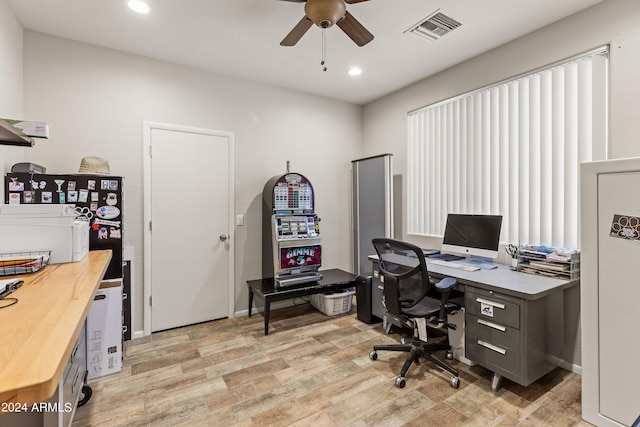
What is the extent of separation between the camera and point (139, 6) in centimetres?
236

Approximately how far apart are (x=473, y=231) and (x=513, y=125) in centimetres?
105

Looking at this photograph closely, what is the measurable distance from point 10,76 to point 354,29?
268 cm

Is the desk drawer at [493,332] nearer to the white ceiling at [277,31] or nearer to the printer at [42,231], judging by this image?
the white ceiling at [277,31]

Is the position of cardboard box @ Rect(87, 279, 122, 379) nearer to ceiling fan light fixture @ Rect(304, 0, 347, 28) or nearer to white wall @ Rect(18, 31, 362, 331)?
white wall @ Rect(18, 31, 362, 331)

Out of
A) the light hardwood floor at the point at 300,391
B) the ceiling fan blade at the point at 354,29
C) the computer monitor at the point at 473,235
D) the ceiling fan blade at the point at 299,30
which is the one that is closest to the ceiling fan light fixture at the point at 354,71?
the ceiling fan blade at the point at 354,29

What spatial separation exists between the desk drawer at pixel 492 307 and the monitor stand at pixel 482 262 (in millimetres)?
486

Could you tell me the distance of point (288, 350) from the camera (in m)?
2.82

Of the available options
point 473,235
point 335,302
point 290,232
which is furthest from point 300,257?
point 473,235

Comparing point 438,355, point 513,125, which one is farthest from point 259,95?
point 438,355

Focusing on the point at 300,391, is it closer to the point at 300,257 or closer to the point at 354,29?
the point at 300,257

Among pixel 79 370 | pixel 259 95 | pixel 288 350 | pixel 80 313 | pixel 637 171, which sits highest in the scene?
pixel 259 95

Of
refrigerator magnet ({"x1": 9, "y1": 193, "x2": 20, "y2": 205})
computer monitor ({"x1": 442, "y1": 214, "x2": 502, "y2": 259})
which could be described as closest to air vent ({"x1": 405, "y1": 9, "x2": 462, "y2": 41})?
computer monitor ({"x1": 442, "y1": 214, "x2": 502, "y2": 259})

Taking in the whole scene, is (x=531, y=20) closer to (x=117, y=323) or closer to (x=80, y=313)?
(x=80, y=313)

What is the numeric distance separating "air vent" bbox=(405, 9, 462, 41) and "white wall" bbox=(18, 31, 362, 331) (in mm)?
1805
